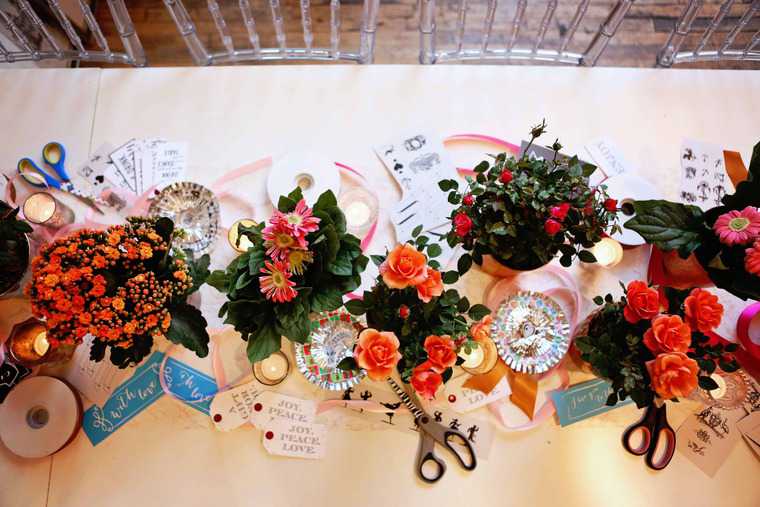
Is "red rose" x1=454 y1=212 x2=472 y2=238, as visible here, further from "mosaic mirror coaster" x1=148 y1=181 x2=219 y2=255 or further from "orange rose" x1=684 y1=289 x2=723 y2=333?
"mosaic mirror coaster" x1=148 y1=181 x2=219 y2=255

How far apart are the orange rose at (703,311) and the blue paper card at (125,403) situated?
3.69 feet

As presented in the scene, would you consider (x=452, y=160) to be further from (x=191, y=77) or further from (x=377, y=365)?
(x=191, y=77)

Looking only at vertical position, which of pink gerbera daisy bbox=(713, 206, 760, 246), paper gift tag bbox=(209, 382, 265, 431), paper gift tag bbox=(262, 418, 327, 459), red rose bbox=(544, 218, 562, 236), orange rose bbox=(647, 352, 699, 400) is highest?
red rose bbox=(544, 218, 562, 236)

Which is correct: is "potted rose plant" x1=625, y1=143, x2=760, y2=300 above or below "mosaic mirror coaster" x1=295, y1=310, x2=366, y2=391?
above

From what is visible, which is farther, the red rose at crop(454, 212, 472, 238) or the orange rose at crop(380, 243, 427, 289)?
the red rose at crop(454, 212, 472, 238)

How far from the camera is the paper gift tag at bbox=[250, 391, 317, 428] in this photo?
1068 mm

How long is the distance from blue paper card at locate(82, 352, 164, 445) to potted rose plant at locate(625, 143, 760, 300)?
1103 mm

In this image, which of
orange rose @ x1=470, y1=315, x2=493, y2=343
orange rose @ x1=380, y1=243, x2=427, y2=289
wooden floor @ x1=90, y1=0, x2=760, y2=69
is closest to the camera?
orange rose @ x1=380, y1=243, x2=427, y2=289

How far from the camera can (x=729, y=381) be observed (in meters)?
1.07

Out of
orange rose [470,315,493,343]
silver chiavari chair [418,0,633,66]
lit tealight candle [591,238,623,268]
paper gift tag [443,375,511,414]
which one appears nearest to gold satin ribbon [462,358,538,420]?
paper gift tag [443,375,511,414]

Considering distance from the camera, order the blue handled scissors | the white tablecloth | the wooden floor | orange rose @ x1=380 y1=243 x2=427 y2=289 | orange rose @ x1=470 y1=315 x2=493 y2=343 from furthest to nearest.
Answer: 1. the wooden floor
2. the blue handled scissors
3. the white tablecloth
4. orange rose @ x1=470 y1=315 x2=493 y2=343
5. orange rose @ x1=380 y1=243 x2=427 y2=289

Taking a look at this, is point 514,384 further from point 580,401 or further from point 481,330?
point 481,330

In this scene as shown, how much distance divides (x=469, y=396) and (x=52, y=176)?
118 centimetres

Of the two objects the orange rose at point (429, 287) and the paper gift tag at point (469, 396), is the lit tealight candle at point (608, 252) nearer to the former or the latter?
the paper gift tag at point (469, 396)
